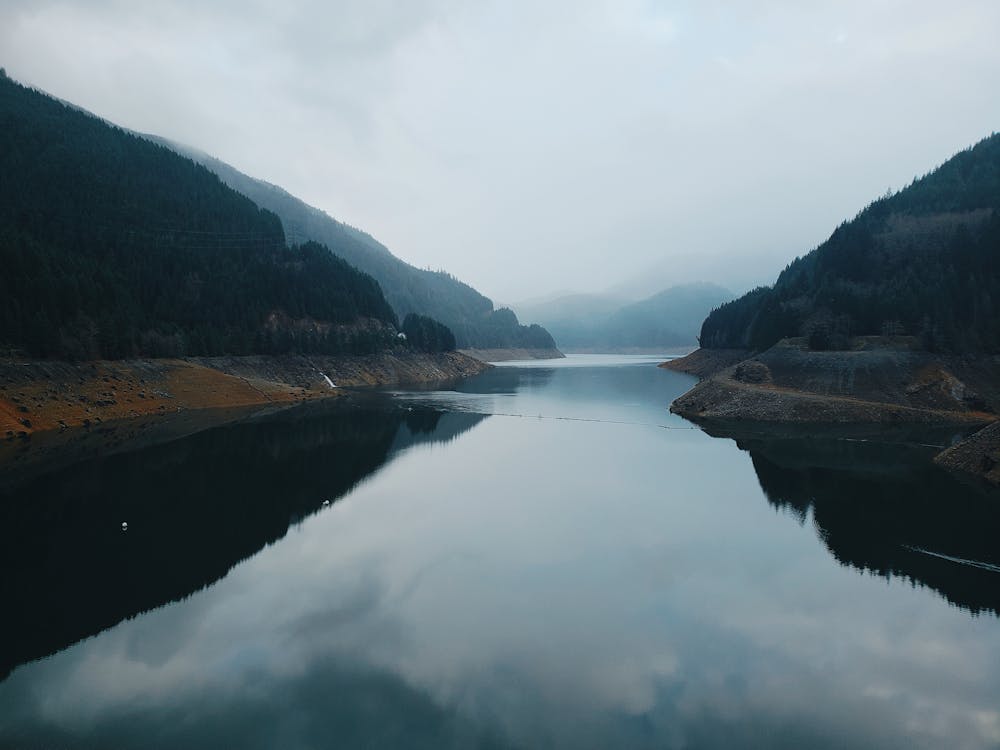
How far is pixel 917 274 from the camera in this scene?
8725 cm

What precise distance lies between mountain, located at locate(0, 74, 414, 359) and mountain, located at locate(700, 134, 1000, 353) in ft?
274

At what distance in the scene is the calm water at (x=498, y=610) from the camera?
13.5 m

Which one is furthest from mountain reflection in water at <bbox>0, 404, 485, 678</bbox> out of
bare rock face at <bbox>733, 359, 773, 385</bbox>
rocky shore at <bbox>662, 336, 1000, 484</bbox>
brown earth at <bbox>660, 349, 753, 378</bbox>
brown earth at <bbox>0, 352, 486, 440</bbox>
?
brown earth at <bbox>660, 349, 753, 378</bbox>

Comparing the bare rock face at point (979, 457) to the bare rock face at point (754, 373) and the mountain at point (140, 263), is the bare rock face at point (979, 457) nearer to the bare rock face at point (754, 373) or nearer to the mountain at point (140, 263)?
the bare rock face at point (754, 373)

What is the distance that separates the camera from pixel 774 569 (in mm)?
23281

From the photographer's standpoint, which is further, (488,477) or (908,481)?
(488,477)

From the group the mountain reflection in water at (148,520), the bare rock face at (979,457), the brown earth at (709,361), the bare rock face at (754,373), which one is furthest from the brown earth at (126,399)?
the brown earth at (709,361)

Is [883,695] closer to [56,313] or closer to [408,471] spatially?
[408,471]

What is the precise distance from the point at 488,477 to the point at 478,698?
26.1 m

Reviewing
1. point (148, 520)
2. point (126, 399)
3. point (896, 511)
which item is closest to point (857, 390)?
point (896, 511)

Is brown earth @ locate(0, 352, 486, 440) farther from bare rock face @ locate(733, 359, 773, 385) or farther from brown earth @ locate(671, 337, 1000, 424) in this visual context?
bare rock face @ locate(733, 359, 773, 385)

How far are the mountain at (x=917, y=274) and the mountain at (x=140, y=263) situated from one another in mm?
83636

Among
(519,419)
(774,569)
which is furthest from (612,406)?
(774,569)

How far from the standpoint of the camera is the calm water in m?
13.5
